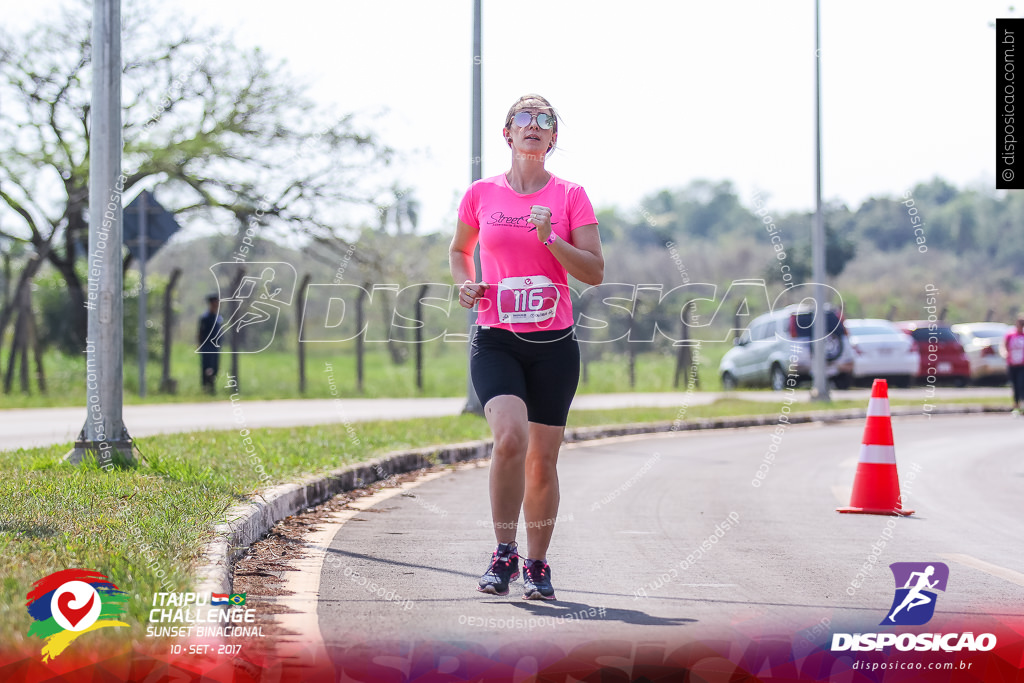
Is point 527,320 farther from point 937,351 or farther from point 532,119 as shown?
point 937,351

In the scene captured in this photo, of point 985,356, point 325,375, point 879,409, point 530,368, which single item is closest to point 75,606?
point 530,368

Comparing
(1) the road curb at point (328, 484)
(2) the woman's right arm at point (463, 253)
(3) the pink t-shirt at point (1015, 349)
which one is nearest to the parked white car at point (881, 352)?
(3) the pink t-shirt at point (1015, 349)

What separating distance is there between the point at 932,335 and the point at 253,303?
48.7 ft

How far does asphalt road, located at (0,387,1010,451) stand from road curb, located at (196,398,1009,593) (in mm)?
2589

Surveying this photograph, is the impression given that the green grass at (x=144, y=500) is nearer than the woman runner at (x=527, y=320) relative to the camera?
Yes

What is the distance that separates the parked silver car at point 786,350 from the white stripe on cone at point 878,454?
14874mm

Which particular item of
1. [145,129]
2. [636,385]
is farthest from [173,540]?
[636,385]

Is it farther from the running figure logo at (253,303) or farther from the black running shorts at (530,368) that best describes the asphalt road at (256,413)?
the black running shorts at (530,368)

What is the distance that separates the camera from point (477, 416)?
14.7 m

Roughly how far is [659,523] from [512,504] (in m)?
2.57

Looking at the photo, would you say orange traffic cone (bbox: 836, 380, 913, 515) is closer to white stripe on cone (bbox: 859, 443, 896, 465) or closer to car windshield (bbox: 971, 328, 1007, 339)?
white stripe on cone (bbox: 859, 443, 896, 465)

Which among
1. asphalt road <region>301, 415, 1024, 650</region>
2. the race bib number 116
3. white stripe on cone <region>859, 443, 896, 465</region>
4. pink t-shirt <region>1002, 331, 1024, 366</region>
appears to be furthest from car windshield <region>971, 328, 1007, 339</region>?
the race bib number 116

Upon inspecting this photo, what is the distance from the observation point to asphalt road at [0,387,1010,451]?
12336 millimetres

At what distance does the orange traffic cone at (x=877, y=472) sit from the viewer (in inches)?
317
